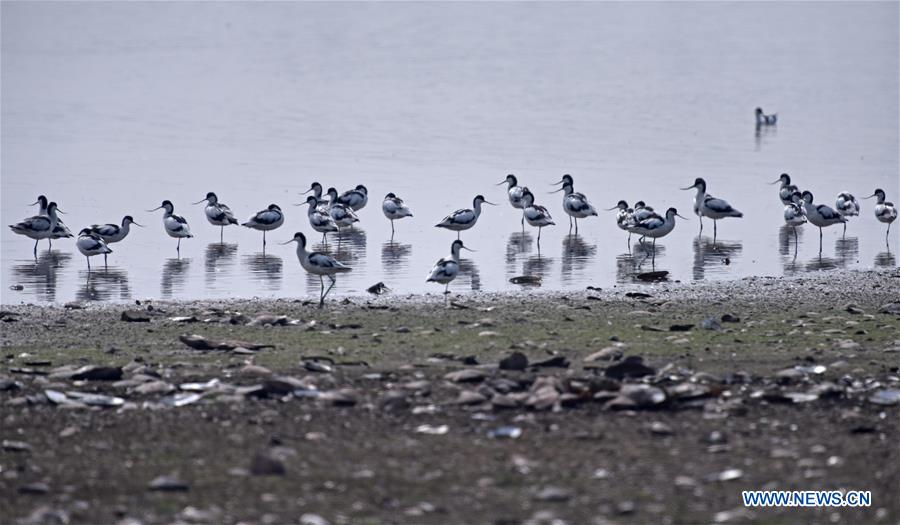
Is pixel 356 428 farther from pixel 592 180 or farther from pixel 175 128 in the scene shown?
pixel 175 128

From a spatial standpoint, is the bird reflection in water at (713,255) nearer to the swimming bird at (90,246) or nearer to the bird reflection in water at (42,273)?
the swimming bird at (90,246)

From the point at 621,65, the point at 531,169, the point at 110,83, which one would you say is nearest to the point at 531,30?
the point at 621,65

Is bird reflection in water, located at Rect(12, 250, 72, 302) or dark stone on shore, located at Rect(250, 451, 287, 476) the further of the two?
bird reflection in water, located at Rect(12, 250, 72, 302)

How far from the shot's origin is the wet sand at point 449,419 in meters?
7.96

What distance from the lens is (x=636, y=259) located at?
21.2 m

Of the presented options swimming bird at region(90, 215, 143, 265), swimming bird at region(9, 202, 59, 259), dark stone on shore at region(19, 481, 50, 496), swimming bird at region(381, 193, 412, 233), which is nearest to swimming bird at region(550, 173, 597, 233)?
swimming bird at region(381, 193, 412, 233)

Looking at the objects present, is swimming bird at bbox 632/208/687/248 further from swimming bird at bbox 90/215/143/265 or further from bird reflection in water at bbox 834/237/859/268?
swimming bird at bbox 90/215/143/265

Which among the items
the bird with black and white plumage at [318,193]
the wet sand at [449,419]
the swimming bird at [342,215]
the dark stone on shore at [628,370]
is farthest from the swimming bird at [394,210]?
the dark stone on shore at [628,370]

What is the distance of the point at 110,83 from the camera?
170ft

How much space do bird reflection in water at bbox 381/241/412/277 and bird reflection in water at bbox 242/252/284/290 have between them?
1475 millimetres

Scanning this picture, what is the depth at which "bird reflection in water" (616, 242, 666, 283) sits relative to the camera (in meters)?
19.4

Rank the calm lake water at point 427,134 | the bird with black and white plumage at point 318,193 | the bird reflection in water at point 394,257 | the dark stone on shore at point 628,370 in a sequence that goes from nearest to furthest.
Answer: the dark stone on shore at point 628,370 < the bird reflection in water at point 394,257 < the calm lake water at point 427,134 < the bird with black and white plumage at point 318,193

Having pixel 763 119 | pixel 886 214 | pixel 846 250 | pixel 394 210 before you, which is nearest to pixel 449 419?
pixel 846 250

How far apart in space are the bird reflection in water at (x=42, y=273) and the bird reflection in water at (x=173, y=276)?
1.34 metres
